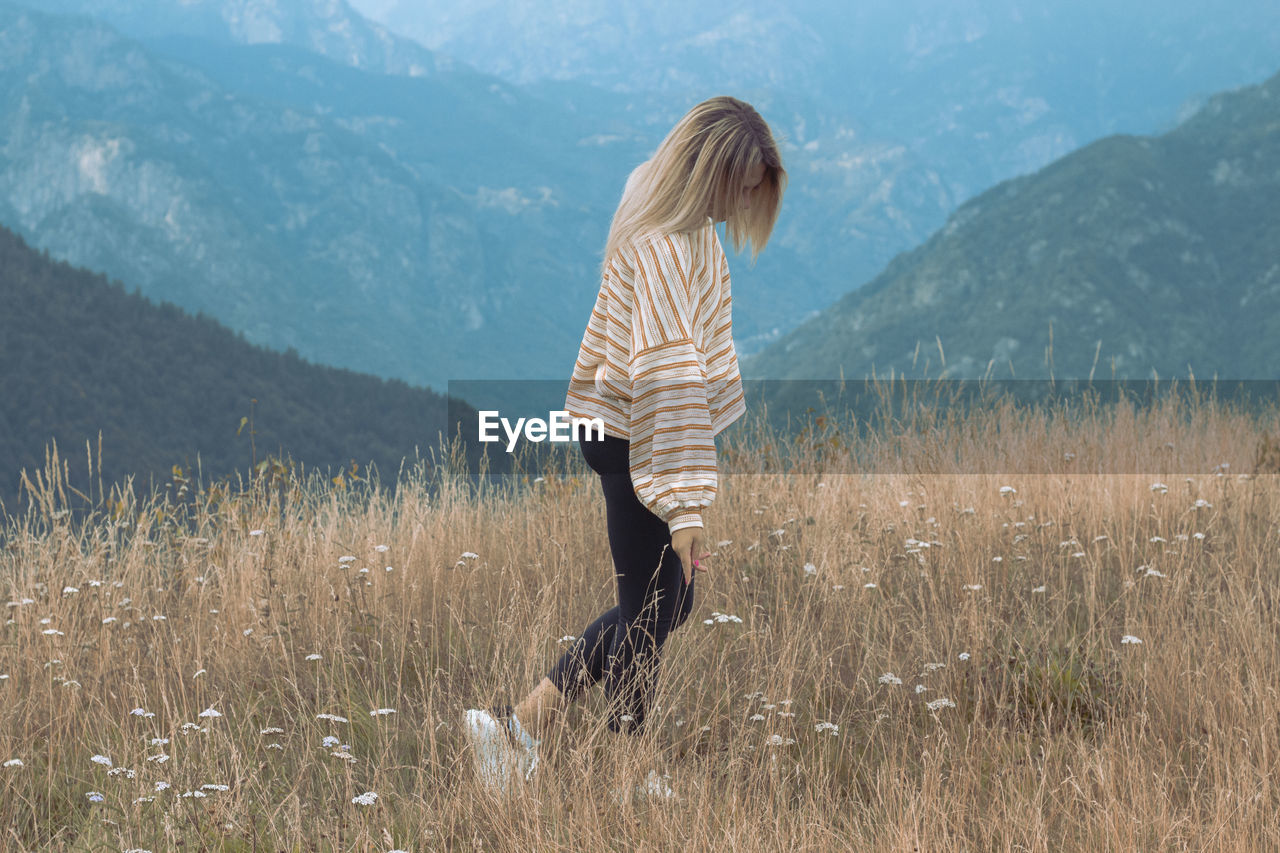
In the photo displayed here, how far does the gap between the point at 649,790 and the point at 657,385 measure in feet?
3.12

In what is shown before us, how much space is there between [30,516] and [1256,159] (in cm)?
10460

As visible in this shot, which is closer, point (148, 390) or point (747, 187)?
point (747, 187)

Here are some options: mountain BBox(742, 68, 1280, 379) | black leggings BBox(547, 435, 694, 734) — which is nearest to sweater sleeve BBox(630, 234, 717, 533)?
black leggings BBox(547, 435, 694, 734)

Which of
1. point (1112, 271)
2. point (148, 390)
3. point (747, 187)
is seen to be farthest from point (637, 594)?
point (1112, 271)

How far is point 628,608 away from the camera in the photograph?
257 cm

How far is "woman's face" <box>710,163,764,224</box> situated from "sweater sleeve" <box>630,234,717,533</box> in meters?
0.18

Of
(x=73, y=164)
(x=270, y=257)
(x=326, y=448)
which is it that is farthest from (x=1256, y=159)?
(x=73, y=164)

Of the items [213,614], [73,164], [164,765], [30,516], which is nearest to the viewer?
[164,765]

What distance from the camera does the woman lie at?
227 centimetres

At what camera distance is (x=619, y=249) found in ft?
7.88

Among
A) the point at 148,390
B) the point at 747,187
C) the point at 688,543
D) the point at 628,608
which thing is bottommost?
the point at 628,608

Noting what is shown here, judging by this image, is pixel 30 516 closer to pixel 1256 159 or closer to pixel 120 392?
pixel 120 392

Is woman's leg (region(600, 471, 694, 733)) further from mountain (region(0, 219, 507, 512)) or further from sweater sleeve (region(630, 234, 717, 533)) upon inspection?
mountain (region(0, 219, 507, 512))

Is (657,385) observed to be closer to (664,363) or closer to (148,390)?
(664,363)
